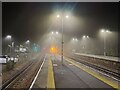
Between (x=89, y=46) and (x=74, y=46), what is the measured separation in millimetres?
12249

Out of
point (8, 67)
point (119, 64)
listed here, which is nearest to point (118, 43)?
point (119, 64)

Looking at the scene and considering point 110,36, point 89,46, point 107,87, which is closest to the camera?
point 107,87

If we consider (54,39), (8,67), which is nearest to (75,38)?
(54,39)

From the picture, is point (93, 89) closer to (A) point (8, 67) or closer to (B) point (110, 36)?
(A) point (8, 67)

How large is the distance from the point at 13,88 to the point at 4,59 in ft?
64.6

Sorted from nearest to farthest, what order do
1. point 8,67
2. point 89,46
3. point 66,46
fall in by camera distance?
point 8,67
point 89,46
point 66,46

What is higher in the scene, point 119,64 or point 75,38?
point 75,38

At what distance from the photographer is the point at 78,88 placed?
1403 cm

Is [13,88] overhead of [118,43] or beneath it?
beneath

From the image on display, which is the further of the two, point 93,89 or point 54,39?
point 54,39

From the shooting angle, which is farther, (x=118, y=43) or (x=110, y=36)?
(x=110, y=36)

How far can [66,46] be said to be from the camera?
112m

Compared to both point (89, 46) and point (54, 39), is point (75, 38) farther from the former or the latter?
point (54, 39)

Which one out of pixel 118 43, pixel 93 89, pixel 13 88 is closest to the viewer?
pixel 93 89
